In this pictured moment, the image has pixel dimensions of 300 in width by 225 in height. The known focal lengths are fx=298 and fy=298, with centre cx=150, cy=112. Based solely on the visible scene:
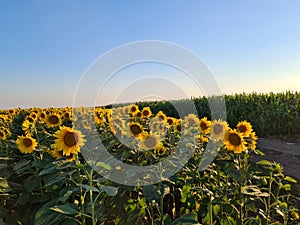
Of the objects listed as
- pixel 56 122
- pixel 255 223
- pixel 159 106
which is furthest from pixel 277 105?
pixel 255 223

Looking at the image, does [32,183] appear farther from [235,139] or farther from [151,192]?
[235,139]

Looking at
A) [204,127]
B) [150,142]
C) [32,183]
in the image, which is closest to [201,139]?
[204,127]

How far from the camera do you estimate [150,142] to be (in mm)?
2451

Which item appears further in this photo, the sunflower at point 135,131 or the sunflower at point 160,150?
the sunflower at point 135,131

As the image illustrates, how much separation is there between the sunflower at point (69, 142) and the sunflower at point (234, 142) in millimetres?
1088

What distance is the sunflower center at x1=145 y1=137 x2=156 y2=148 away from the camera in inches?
95.6

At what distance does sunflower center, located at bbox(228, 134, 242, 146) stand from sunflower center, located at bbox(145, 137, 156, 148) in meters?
0.60

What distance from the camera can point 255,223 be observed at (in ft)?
6.15

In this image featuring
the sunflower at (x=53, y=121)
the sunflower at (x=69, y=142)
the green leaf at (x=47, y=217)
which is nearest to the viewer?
the green leaf at (x=47, y=217)

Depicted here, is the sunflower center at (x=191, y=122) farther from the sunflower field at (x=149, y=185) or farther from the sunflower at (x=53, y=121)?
the sunflower at (x=53, y=121)

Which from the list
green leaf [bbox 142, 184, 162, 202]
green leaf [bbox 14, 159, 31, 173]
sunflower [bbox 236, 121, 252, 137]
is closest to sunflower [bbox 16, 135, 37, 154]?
green leaf [bbox 14, 159, 31, 173]

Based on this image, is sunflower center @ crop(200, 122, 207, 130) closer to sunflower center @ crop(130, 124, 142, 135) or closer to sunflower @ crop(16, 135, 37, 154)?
sunflower center @ crop(130, 124, 142, 135)

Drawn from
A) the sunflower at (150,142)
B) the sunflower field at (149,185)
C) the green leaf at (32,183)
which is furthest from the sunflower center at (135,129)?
the green leaf at (32,183)

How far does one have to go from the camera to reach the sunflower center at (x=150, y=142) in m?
2.43
